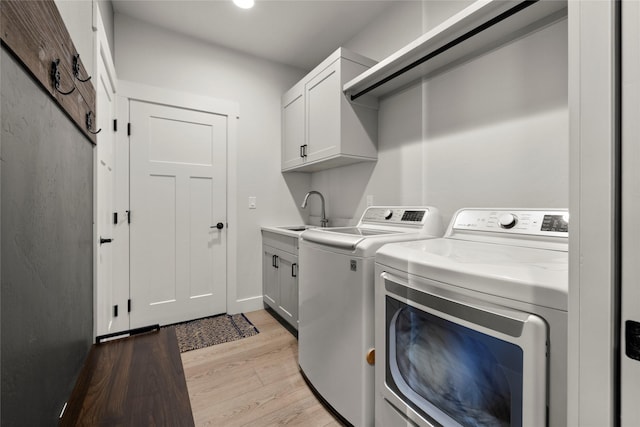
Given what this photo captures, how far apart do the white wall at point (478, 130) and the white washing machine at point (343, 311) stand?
0.31 meters

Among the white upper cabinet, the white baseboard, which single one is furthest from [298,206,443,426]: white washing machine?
the white baseboard

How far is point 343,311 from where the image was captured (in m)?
1.35

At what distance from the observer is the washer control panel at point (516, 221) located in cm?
113

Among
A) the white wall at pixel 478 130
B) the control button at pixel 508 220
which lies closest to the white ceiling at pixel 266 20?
the white wall at pixel 478 130

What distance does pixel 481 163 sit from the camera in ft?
5.30

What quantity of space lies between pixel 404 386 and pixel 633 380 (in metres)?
0.72

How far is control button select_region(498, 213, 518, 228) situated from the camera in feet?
4.17

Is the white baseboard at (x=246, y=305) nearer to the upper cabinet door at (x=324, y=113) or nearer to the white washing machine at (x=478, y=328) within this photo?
the upper cabinet door at (x=324, y=113)

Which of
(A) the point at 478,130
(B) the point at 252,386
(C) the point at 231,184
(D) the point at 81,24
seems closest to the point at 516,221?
(A) the point at 478,130

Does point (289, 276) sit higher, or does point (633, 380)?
point (633, 380)

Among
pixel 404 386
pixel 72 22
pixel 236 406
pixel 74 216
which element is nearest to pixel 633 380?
pixel 404 386

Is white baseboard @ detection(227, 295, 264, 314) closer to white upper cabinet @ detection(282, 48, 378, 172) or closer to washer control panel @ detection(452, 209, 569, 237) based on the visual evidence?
white upper cabinet @ detection(282, 48, 378, 172)

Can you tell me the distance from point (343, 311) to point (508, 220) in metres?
0.88

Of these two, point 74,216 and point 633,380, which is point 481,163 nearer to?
point 633,380
